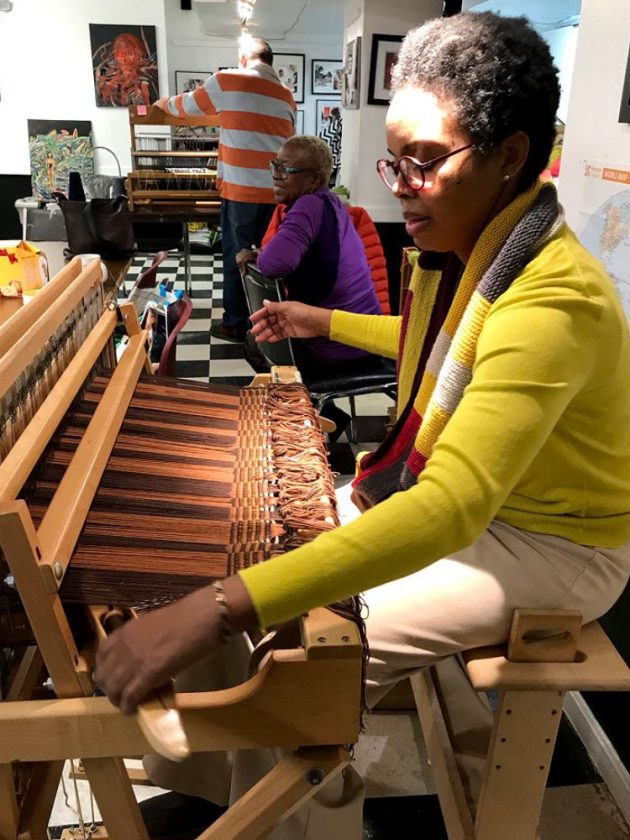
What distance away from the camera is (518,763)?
1.13 meters

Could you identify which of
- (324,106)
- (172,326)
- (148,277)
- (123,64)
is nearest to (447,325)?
(172,326)

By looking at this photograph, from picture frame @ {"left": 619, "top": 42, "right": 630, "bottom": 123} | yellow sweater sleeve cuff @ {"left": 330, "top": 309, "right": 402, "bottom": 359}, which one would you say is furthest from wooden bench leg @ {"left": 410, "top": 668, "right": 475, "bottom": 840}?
picture frame @ {"left": 619, "top": 42, "right": 630, "bottom": 123}

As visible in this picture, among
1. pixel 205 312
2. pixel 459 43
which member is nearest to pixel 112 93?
pixel 205 312

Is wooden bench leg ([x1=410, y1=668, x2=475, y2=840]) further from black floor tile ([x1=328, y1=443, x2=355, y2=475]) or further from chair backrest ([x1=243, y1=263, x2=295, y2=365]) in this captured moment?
black floor tile ([x1=328, y1=443, x2=355, y2=475])

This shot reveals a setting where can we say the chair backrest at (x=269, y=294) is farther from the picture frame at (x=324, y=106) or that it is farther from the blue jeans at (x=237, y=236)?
the picture frame at (x=324, y=106)

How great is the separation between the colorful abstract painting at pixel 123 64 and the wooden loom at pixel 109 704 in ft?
22.9

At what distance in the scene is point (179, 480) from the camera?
1.13m

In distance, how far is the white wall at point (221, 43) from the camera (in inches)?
350

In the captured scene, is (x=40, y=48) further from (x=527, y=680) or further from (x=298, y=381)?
(x=527, y=680)

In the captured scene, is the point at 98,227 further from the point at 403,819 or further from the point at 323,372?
the point at 403,819

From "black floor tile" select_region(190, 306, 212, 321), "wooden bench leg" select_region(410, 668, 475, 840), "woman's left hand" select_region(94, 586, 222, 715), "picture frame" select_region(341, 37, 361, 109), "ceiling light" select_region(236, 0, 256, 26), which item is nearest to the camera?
"woman's left hand" select_region(94, 586, 222, 715)

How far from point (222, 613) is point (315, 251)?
1.94 meters

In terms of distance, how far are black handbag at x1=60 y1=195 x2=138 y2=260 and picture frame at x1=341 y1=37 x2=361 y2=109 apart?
6.43 feet

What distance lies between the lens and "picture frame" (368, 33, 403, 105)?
14.1 ft
